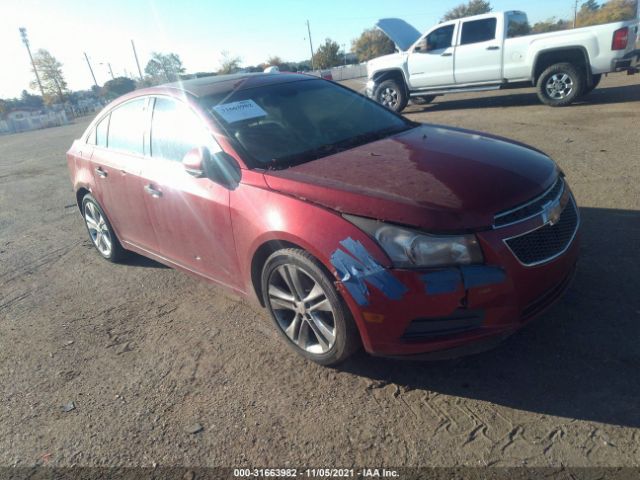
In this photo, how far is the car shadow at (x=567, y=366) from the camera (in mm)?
2258

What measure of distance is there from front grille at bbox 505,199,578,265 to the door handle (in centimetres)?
247

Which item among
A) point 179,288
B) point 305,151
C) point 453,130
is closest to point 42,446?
point 179,288

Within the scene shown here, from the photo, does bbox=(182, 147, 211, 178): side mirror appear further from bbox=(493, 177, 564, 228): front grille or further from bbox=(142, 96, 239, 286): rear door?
bbox=(493, 177, 564, 228): front grille

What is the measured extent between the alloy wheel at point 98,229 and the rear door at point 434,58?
351 inches

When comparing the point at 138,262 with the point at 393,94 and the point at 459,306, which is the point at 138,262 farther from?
the point at 393,94

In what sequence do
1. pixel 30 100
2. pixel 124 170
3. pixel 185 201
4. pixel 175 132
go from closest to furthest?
pixel 185 201, pixel 175 132, pixel 124 170, pixel 30 100

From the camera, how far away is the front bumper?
222 cm

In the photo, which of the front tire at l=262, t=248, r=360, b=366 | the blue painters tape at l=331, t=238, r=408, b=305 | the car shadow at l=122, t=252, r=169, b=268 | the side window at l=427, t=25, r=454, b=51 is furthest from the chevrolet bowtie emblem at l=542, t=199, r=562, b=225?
the side window at l=427, t=25, r=454, b=51

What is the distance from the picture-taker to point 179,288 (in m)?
4.09

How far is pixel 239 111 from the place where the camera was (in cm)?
327

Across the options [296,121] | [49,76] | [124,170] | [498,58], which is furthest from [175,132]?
[49,76]

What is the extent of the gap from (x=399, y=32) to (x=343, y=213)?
11.0m

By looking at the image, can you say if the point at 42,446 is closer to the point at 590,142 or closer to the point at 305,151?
the point at 305,151

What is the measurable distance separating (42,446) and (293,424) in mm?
1389
